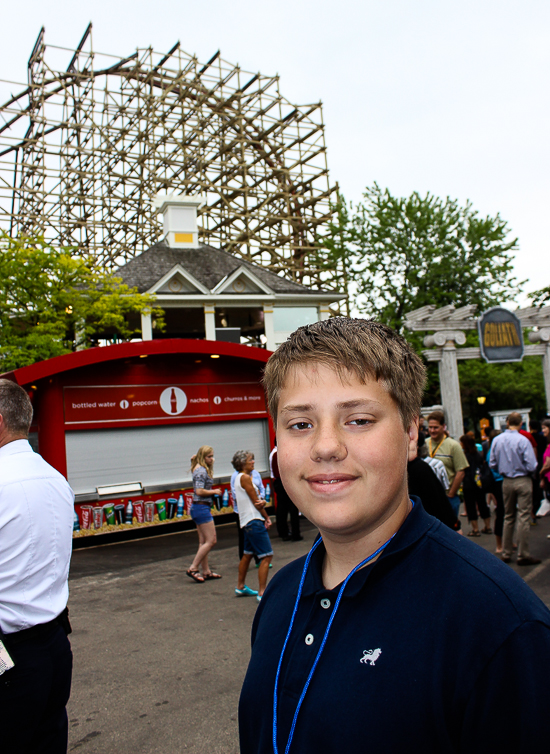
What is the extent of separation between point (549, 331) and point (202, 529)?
15154mm

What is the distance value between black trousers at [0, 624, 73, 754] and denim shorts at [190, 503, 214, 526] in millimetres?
5398

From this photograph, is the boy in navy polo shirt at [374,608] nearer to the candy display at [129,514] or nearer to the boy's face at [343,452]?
the boy's face at [343,452]

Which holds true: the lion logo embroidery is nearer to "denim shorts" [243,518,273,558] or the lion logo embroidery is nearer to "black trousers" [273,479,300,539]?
"denim shorts" [243,518,273,558]

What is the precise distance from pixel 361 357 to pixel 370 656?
2.11 feet

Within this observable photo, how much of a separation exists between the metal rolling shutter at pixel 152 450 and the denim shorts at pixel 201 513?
154 inches

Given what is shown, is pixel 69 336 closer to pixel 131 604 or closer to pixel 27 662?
pixel 131 604

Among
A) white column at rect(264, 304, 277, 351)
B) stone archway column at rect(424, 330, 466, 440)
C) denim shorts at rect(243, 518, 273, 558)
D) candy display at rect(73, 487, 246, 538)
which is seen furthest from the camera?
white column at rect(264, 304, 277, 351)

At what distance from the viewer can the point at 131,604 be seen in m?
7.41

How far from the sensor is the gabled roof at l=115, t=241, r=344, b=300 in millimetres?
24375

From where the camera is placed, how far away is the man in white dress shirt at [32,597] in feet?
8.14

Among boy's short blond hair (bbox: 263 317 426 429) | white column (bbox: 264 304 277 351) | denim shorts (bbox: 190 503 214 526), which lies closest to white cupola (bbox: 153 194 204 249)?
white column (bbox: 264 304 277 351)

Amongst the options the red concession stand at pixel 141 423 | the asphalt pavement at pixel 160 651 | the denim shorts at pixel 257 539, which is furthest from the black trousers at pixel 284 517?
the denim shorts at pixel 257 539

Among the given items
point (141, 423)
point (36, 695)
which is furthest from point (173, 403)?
point (36, 695)

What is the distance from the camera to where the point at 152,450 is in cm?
1278
